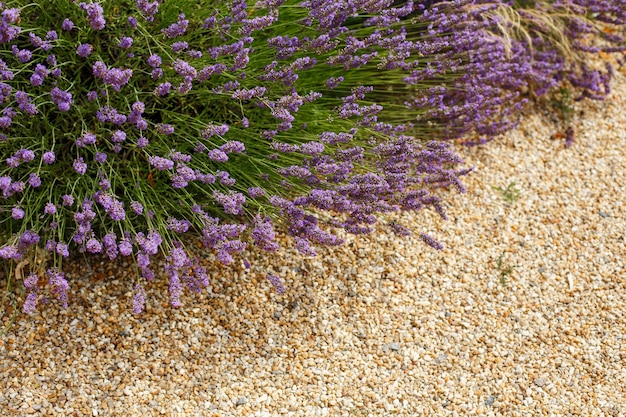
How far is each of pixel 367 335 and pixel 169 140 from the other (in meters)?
1.10

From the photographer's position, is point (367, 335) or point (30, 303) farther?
point (367, 335)

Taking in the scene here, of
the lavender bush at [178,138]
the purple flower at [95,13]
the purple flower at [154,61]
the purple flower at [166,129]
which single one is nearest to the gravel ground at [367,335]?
the lavender bush at [178,138]

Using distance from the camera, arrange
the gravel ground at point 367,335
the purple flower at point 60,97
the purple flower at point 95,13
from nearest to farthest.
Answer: the purple flower at point 95,13
the purple flower at point 60,97
the gravel ground at point 367,335

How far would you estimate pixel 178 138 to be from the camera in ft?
8.66

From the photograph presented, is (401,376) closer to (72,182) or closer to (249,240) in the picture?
(249,240)

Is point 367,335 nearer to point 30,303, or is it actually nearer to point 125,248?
point 125,248

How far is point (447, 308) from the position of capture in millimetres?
2930

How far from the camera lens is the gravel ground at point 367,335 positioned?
8.13 ft

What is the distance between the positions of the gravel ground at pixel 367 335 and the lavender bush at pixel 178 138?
193mm

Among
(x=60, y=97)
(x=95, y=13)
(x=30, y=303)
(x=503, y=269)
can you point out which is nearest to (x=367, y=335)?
(x=503, y=269)

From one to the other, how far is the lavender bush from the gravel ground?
19cm

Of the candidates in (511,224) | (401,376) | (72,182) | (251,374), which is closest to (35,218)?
(72,182)

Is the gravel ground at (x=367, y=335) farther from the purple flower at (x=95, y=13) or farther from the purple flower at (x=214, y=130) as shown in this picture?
the purple flower at (x=95, y=13)

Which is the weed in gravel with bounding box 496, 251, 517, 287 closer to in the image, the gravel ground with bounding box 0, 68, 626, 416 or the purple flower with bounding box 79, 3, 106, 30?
the gravel ground with bounding box 0, 68, 626, 416
